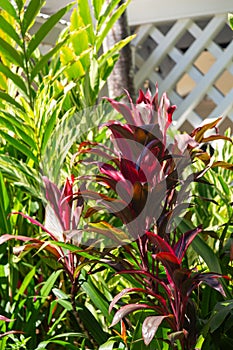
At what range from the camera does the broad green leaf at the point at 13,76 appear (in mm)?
1588

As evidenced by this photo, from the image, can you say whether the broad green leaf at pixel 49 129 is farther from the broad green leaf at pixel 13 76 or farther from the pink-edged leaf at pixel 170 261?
the pink-edged leaf at pixel 170 261

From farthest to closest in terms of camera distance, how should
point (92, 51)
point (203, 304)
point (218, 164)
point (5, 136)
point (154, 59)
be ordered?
point (154, 59) → point (92, 51) → point (5, 136) → point (203, 304) → point (218, 164)

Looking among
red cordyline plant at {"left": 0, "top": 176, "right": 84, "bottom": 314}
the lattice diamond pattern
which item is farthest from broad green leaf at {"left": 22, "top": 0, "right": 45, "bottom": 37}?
the lattice diamond pattern

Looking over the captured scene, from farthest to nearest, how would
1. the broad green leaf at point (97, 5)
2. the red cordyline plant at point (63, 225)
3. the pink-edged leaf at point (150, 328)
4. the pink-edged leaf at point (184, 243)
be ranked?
the broad green leaf at point (97, 5) < the red cordyline plant at point (63, 225) < the pink-edged leaf at point (184, 243) < the pink-edged leaf at point (150, 328)

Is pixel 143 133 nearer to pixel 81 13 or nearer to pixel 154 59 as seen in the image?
pixel 81 13

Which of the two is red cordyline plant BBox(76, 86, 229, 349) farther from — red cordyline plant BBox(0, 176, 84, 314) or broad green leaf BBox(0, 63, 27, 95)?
broad green leaf BBox(0, 63, 27, 95)

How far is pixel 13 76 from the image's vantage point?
1602 mm

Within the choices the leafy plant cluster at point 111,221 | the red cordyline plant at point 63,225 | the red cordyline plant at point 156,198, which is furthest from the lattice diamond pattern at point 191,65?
the red cordyline plant at point 156,198

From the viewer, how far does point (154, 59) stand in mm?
4016

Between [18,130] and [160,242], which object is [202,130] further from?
[18,130]

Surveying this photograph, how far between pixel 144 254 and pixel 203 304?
259mm

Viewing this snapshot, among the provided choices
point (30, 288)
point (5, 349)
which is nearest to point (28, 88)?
point (30, 288)

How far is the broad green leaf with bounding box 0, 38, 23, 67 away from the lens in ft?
5.19

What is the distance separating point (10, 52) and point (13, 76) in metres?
0.06
